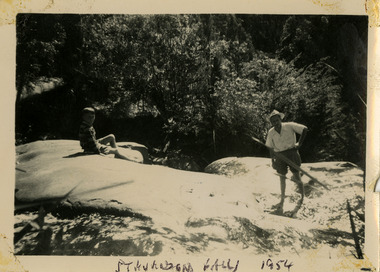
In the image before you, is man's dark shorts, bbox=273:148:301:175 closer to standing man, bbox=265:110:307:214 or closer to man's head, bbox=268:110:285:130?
standing man, bbox=265:110:307:214

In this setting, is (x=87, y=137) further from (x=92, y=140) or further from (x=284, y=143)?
(x=284, y=143)

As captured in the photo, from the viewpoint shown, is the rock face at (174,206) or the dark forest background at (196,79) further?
the dark forest background at (196,79)

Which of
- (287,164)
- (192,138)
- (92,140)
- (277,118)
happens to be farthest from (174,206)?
(277,118)

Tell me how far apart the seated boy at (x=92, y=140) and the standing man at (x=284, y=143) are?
4.35ft

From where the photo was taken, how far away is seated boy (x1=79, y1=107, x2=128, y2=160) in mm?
3848

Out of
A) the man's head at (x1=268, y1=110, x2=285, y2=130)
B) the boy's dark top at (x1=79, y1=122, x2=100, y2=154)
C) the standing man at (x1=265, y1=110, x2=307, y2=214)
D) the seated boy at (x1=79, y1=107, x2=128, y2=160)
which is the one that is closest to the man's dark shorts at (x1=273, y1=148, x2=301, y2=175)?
the standing man at (x1=265, y1=110, x2=307, y2=214)

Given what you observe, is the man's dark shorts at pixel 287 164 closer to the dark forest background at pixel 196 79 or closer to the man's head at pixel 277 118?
the dark forest background at pixel 196 79

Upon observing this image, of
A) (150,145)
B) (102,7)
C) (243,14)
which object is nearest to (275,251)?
(150,145)

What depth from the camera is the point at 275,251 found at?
371 centimetres

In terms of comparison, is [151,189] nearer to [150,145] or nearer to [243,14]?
[150,145]

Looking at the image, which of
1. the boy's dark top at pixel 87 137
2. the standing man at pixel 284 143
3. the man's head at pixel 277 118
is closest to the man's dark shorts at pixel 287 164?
the standing man at pixel 284 143

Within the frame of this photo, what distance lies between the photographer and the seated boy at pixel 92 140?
385cm

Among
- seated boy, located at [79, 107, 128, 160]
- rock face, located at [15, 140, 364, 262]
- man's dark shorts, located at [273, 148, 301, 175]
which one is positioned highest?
seated boy, located at [79, 107, 128, 160]

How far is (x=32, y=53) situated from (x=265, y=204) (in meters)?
2.45
